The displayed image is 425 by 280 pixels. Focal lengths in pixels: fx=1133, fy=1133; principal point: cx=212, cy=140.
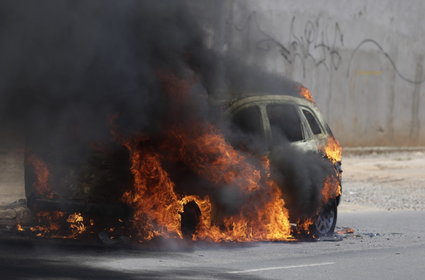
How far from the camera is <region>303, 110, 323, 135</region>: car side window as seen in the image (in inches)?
516

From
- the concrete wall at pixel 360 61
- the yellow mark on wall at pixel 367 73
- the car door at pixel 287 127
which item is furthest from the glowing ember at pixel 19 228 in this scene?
the yellow mark on wall at pixel 367 73

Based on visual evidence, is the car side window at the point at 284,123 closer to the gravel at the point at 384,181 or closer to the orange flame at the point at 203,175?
the orange flame at the point at 203,175

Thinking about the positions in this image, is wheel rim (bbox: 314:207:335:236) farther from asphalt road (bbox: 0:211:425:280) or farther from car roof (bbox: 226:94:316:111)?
car roof (bbox: 226:94:316:111)

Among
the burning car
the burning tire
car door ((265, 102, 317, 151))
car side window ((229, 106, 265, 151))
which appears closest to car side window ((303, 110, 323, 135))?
car door ((265, 102, 317, 151))

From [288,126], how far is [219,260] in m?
2.54

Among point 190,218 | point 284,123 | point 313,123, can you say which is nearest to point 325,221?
point 313,123

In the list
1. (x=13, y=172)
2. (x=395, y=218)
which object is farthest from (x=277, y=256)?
(x=13, y=172)

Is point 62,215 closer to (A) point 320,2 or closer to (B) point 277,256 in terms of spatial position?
(B) point 277,256

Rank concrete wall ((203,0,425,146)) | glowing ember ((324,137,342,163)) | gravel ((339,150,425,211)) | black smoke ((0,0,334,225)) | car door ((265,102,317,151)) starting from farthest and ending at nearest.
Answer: concrete wall ((203,0,425,146)), gravel ((339,150,425,211)), glowing ember ((324,137,342,163)), car door ((265,102,317,151)), black smoke ((0,0,334,225))

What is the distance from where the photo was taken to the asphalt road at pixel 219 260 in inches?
380

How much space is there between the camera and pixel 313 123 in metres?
13.2

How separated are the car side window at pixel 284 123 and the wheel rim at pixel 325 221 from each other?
0.92m

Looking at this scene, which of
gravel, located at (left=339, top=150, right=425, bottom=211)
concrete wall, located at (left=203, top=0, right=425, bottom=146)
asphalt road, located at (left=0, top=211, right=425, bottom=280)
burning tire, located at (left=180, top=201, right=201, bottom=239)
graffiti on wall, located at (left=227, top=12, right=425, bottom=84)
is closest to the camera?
asphalt road, located at (left=0, top=211, right=425, bottom=280)

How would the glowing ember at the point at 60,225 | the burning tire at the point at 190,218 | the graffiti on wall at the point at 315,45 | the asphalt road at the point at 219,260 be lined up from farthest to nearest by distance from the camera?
the graffiti on wall at the point at 315,45, the glowing ember at the point at 60,225, the burning tire at the point at 190,218, the asphalt road at the point at 219,260
